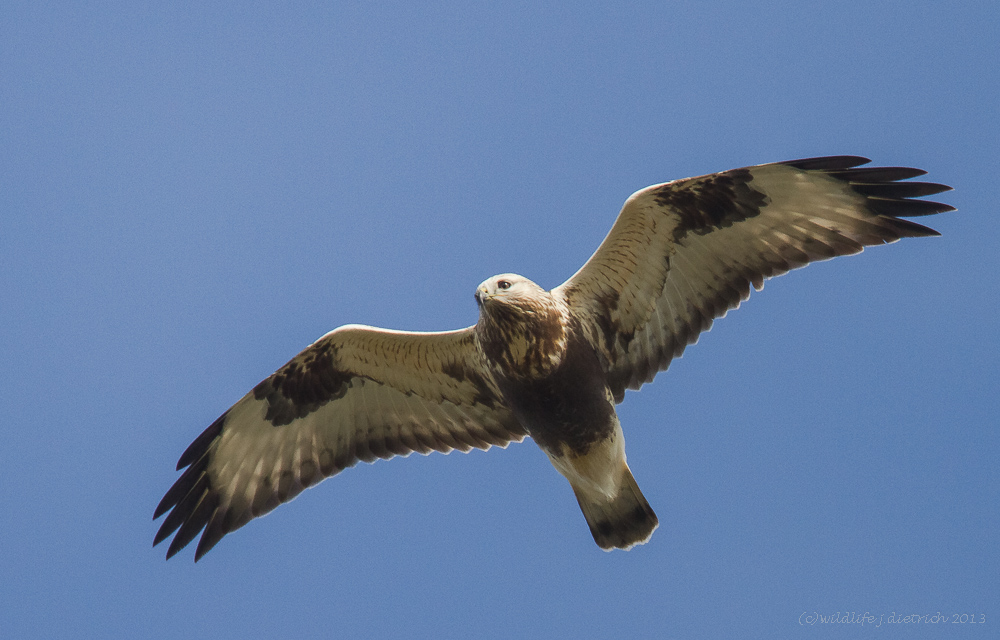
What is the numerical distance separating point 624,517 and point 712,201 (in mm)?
2842

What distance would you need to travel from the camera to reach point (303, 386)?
883 centimetres

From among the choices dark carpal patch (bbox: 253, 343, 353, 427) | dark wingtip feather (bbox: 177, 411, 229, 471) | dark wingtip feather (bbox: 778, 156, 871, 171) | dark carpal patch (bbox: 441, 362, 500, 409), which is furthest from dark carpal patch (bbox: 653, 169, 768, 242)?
dark wingtip feather (bbox: 177, 411, 229, 471)

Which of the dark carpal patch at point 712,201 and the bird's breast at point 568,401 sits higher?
the dark carpal patch at point 712,201

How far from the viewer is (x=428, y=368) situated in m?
8.51

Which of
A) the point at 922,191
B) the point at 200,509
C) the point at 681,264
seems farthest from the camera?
the point at 200,509

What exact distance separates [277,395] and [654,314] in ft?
11.9

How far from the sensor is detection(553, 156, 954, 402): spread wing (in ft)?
25.3

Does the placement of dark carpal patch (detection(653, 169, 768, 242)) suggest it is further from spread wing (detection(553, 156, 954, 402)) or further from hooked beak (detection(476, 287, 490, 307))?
hooked beak (detection(476, 287, 490, 307))

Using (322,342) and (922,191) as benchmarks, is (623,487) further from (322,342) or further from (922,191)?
(922,191)

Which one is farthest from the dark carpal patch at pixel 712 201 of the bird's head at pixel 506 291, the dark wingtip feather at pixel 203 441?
the dark wingtip feather at pixel 203 441

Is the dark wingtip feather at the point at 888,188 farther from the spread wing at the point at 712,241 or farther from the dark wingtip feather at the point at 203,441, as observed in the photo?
the dark wingtip feather at the point at 203,441

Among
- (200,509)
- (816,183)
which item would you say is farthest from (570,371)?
(200,509)

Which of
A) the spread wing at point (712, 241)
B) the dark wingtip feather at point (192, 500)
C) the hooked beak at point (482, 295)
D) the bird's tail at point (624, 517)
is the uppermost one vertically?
the spread wing at point (712, 241)

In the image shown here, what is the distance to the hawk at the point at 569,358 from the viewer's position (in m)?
7.63
